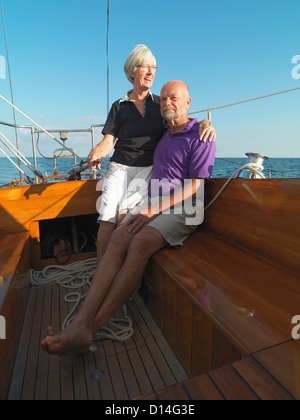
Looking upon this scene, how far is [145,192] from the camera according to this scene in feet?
5.43

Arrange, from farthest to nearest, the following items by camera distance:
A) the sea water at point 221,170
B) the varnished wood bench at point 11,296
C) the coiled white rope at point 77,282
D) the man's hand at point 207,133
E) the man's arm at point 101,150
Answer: the sea water at point 221,170 < the man's arm at point 101,150 < the man's hand at point 207,133 < the coiled white rope at point 77,282 < the varnished wood bench at point 11,296

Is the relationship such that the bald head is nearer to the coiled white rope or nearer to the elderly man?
the elderly man

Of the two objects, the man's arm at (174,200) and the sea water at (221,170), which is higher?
the man's arm at (174,200)

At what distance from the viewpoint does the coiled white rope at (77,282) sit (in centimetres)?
128

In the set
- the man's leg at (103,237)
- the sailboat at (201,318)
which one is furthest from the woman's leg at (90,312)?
the man's leg at (103,237)

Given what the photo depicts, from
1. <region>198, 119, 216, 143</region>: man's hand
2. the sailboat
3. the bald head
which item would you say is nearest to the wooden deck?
the sailboat

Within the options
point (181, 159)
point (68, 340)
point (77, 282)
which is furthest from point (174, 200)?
point (77, 282)

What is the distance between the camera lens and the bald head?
144cm

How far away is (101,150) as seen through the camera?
1.60 m

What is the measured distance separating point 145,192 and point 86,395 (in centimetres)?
104

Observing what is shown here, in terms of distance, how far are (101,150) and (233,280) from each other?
1.03m

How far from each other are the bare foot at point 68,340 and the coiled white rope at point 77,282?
0.23m

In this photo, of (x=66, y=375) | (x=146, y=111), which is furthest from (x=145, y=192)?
(x=66, y=375)

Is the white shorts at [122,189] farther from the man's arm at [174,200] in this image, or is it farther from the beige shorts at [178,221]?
the man's arm at [174,200]
